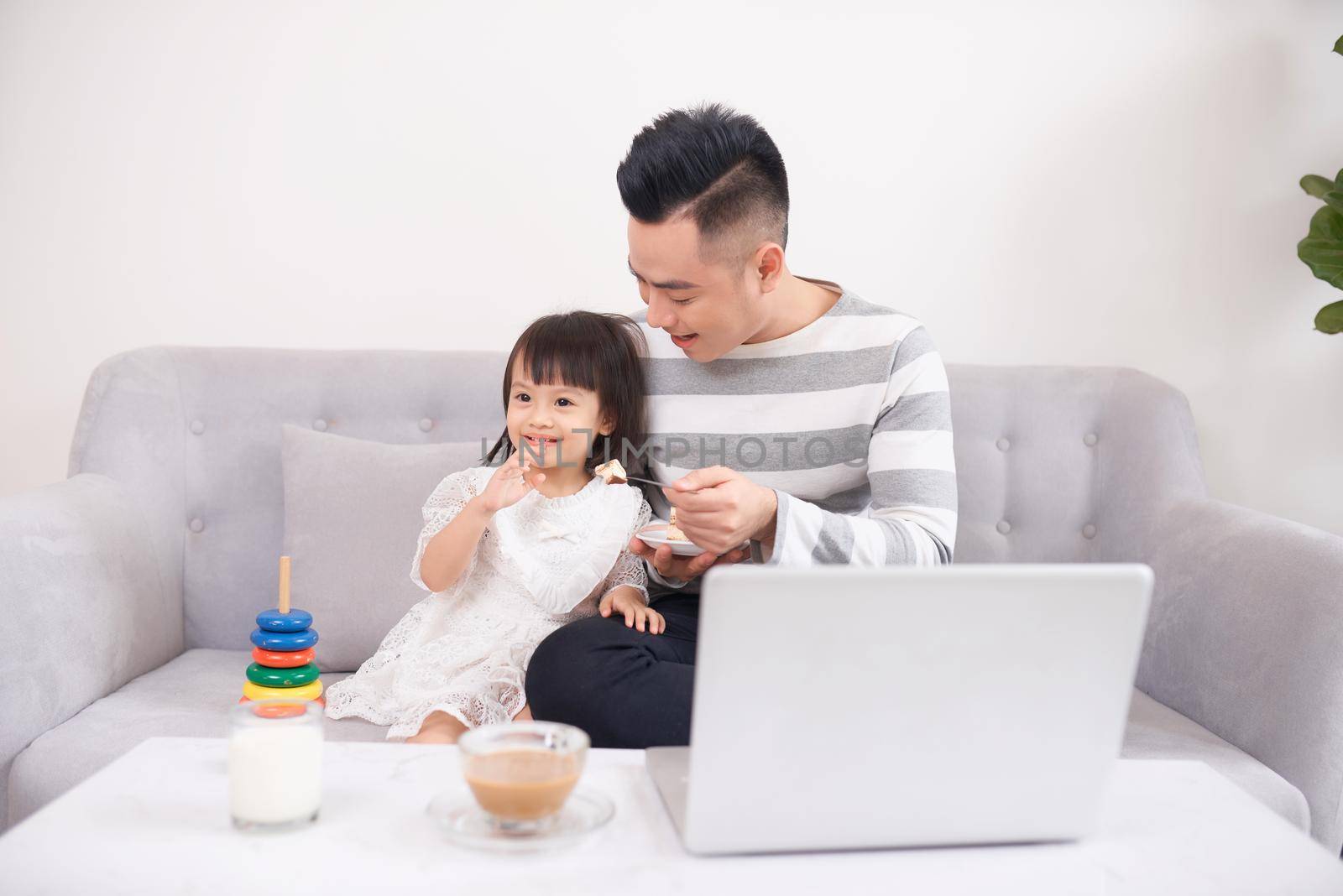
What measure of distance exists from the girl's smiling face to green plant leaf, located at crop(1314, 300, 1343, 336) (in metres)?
1.53

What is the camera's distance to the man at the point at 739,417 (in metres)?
1.42

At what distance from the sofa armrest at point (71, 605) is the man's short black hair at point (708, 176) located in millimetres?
972

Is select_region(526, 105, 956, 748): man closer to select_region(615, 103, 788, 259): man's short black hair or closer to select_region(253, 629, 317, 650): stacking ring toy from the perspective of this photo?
select_region(615, 103, 788, 259): man's short black hair

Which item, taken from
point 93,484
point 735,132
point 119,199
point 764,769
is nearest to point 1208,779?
point 764,769

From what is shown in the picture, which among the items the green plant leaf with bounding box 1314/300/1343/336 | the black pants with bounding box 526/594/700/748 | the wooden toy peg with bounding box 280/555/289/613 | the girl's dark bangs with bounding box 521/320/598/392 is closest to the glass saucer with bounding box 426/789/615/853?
the black pants with bounding box 526/594/700/748

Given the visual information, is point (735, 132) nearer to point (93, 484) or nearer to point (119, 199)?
point (93, 484)

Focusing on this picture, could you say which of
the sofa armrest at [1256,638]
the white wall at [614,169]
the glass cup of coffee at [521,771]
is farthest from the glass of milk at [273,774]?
the white wall at [614,169]

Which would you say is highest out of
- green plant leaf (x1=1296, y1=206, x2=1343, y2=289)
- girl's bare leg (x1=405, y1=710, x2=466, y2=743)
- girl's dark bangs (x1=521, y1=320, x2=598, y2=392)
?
green plant leaf (x1=1296, y1=206, x2=1343, y2=289)

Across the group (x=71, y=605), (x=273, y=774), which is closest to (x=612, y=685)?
(x=273, y=774)

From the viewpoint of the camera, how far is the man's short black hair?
1551 mm

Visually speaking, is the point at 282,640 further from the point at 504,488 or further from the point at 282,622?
the point at 504,488

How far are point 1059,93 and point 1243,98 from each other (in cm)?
40

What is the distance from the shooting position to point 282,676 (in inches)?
61.9

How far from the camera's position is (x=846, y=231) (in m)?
2.40
